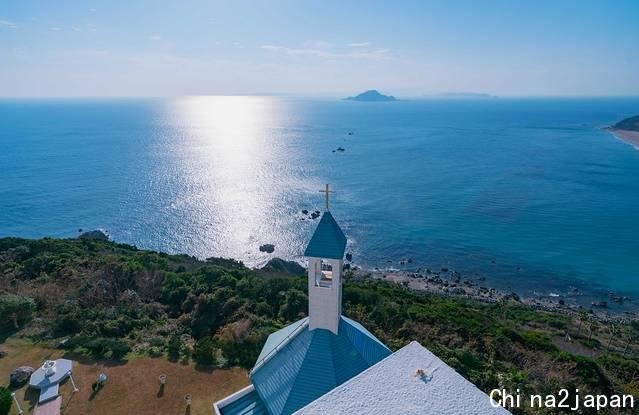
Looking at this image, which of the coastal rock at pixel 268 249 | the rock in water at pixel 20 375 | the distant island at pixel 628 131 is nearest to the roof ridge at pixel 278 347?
the rock in water at pixel 20 375

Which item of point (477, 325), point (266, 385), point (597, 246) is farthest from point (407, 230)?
point (266, 385)

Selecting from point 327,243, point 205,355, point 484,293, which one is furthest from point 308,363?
point 484,293

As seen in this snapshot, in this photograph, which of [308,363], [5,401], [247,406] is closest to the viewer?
[308,363]

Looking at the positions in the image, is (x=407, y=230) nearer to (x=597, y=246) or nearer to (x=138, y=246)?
(x=597, y=246)

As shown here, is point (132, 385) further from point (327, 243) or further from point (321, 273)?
point (327, 243)

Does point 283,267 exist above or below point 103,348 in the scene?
below

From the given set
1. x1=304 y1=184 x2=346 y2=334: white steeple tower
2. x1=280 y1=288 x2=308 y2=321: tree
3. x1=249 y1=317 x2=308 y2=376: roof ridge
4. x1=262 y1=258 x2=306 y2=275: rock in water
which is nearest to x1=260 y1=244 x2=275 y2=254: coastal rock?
x1=262 y1=258 x2=306 y2=275: rock in water

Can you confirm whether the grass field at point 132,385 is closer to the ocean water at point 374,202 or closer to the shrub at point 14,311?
the shrub at point 14,311

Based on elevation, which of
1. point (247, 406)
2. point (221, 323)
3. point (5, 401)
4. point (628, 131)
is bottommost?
point (221, 323)
